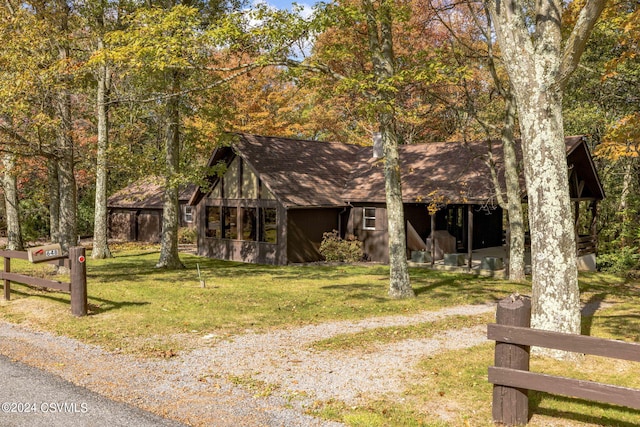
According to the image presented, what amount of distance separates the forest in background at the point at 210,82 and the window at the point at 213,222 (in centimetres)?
405

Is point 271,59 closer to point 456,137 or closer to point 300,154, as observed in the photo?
point 300,154

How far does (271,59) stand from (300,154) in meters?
14.8

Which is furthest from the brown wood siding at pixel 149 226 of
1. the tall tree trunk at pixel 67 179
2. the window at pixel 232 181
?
the tall tree trunk at pixel 67 179

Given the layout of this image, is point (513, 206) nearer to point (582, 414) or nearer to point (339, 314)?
point (339, 314)

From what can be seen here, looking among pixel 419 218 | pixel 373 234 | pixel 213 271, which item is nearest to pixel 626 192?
pixel 419 218

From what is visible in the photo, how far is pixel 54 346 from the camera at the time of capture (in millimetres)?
10211

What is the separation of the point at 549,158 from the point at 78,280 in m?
10.4

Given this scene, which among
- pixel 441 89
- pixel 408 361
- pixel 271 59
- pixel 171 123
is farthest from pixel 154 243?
pixel 408 361

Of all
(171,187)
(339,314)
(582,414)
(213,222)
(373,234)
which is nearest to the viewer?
(582,414)

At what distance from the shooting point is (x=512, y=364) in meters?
6.36

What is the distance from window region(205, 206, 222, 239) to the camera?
2884 cm

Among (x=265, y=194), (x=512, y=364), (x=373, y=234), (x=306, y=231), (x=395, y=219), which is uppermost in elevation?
(x=265, y=194)

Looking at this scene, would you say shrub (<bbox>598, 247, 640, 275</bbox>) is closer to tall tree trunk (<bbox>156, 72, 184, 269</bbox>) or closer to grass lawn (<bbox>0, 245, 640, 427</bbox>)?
grass lawn (<bbox>0, 245, 640, 427</bbox>)

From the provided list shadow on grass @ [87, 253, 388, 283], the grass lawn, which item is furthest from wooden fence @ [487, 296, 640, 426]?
shadow on grass @ [87, 253, 388, 283]
